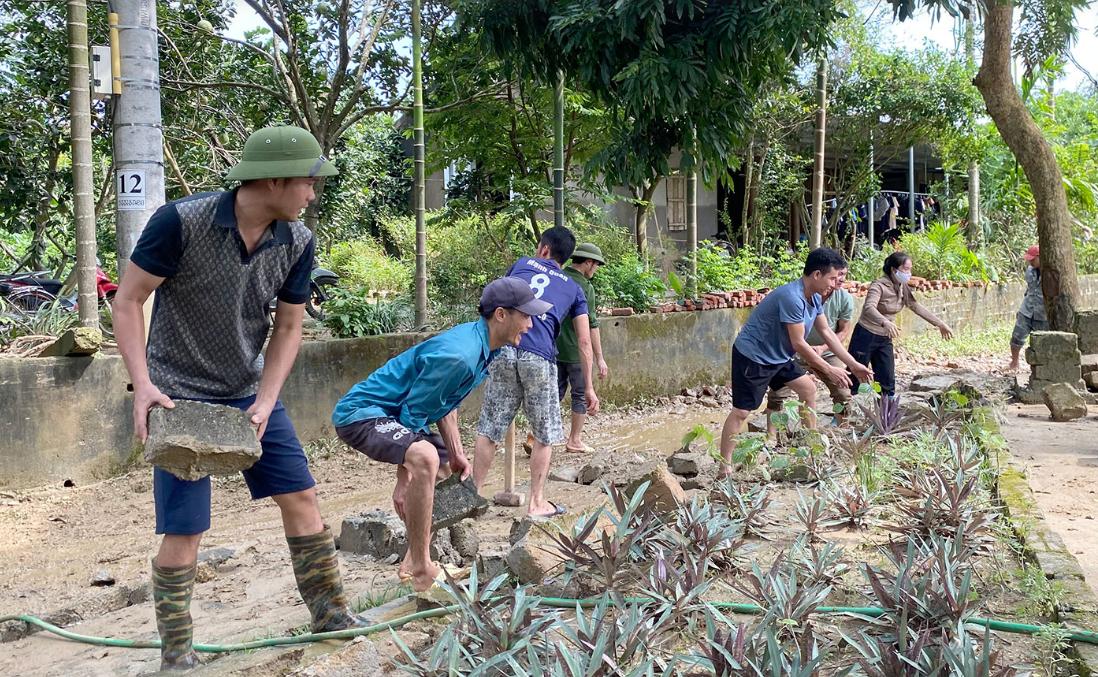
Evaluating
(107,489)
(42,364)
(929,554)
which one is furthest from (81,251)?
(929,554)

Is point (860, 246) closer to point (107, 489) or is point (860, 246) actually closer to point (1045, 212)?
point (1045, 212)

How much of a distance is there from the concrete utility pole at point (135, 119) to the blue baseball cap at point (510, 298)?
330cm

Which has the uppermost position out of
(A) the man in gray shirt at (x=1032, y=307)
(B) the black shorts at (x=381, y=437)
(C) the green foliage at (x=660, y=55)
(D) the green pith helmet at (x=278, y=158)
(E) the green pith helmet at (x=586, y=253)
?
(C) the green foliage at (x=660, y=55)

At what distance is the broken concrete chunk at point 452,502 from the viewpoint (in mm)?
4652

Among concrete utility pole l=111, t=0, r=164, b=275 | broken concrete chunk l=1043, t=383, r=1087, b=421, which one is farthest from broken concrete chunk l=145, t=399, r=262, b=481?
broken concrete chunk l=1043, t=383, r=1087, b=421

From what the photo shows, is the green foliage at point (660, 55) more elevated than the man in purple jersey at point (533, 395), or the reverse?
the green foliage at point (660, 55)

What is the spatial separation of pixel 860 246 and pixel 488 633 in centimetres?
1552

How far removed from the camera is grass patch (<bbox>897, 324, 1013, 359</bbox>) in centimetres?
1460

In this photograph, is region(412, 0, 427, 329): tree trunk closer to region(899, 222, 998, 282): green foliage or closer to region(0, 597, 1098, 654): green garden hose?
region(0, 597, 1098, 654): green garden hose

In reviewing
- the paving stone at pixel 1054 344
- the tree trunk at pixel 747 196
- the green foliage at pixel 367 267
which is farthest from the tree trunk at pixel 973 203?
the green foliage at pixel 367 267

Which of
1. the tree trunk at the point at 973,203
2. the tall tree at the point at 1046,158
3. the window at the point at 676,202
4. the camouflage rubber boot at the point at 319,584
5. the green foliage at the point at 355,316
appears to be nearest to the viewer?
the camouflage rubber boot at the point at 319,584

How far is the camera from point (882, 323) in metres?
8.53

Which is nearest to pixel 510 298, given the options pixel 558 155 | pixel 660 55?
pixel 660 55

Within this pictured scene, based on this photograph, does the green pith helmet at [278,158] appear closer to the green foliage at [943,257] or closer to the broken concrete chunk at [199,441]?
the broken concrete chunk at [199,441]
